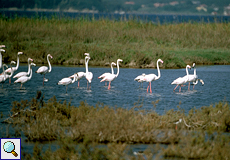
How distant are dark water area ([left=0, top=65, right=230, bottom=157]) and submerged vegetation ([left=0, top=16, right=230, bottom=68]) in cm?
320

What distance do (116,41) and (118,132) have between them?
71.0ft

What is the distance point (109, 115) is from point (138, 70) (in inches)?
572

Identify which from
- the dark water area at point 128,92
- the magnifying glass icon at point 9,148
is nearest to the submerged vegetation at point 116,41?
the dark water area at point 128,92

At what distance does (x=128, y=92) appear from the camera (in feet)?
53.8

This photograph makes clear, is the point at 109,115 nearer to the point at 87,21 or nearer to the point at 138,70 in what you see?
the point at 138,70

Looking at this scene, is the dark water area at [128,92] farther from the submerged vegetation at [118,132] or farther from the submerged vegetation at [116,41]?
the submerged vegetation at [116,41]

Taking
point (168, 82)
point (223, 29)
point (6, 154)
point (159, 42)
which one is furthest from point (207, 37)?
point (6, 154)

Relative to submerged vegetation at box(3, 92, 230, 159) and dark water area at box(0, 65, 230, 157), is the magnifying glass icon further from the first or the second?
dark water area at box(0, 65, 230, 157)

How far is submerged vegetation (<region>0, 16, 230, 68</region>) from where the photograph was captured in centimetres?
2521

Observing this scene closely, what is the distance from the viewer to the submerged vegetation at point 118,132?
23.1ft

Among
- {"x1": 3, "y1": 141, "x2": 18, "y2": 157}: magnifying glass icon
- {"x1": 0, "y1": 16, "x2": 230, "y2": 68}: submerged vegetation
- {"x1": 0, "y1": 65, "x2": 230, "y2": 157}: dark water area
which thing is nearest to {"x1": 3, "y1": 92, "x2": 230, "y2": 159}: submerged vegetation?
{"x1": 3, "y1": 141, "x2": 18, "y2": 157}: magnifying glass icon

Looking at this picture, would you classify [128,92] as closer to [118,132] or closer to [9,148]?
[118,132]

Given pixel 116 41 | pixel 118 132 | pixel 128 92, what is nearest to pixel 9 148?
pixel 118 132

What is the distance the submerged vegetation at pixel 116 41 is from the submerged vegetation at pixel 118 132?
14.8 meters
